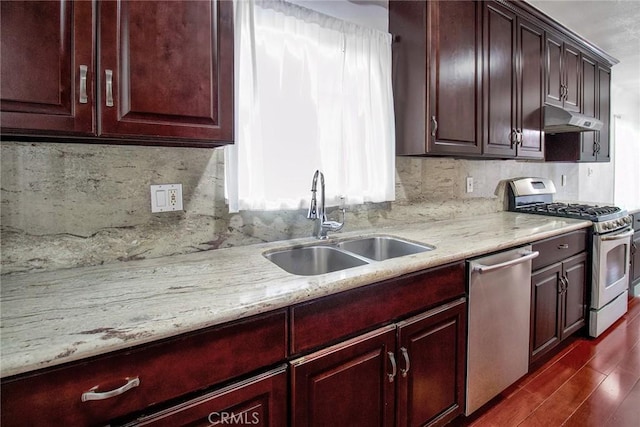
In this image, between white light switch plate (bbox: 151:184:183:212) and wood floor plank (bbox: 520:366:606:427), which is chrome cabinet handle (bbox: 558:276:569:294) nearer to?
wood floor plank (bbox: 520:366:606:427)

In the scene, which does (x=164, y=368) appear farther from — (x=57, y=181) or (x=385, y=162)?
(x=385, y=162)

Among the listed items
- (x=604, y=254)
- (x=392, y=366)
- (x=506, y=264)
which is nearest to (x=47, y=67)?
(x=392, y=366)

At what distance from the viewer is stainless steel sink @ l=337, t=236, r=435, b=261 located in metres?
1.70

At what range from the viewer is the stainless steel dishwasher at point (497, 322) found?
1.50 meters

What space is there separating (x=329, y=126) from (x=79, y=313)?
1.35 metres

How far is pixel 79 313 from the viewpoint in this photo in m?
0.80

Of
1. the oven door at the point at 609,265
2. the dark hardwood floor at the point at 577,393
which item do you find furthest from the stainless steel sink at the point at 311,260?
the oven door at the point at 609,265

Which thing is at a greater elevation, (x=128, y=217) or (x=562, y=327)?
(x=128, y=217)

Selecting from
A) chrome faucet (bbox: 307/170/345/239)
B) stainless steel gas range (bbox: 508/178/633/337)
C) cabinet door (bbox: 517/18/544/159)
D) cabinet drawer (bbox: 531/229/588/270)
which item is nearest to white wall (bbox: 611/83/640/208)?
stainless steel gas range (bbox: 508/178/633/337)

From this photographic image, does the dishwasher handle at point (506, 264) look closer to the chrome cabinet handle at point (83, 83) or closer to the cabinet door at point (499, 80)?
the cabinet door at point (499, 80)

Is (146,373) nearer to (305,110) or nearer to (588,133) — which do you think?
(305,110)

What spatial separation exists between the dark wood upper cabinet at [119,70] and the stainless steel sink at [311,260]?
2.10ft

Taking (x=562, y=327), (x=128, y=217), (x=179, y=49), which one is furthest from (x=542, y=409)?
(x=179, y=49)

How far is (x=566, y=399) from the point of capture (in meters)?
1.74
